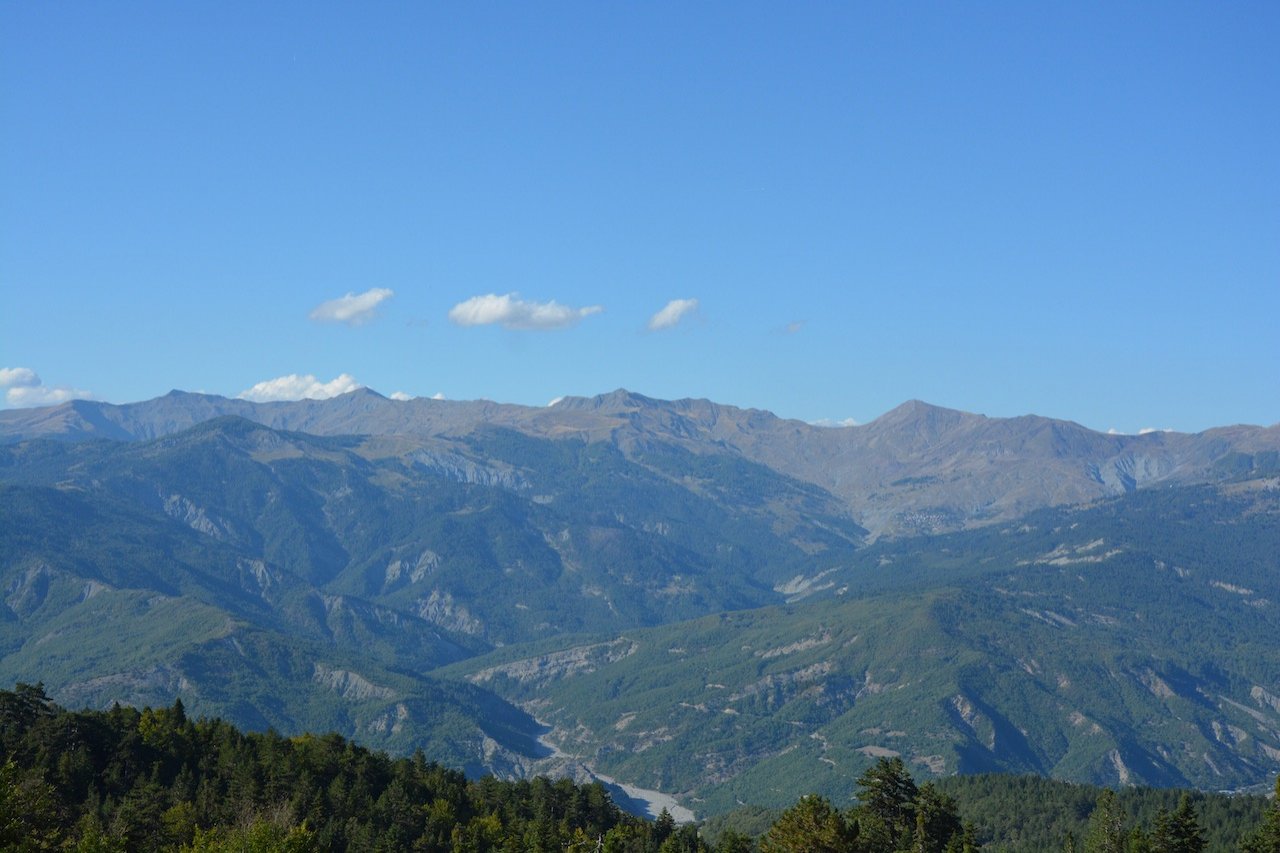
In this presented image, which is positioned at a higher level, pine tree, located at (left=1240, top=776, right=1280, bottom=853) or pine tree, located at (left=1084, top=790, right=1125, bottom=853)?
pine tree, located at (left=1240, top=776, right=1280, bottom=853)

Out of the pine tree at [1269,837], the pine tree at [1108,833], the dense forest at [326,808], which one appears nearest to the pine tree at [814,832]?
the dense forest at [326,808]

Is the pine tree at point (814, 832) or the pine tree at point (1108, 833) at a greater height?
the pine tree at point (814, 832)

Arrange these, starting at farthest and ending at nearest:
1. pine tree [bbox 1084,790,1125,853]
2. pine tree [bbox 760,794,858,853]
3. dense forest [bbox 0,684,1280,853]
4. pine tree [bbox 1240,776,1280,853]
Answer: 1. pine tree [bbox 1084,790,1125,853]
2. dense forest [bbox 0,684,1280,853]
3. pine tree [bbox 1240,776,1280,853]
4. pine tree [bbox 760,794,858,853]

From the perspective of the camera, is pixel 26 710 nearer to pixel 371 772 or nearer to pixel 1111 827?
pixel 371 772

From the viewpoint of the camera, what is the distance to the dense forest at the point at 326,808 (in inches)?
4291

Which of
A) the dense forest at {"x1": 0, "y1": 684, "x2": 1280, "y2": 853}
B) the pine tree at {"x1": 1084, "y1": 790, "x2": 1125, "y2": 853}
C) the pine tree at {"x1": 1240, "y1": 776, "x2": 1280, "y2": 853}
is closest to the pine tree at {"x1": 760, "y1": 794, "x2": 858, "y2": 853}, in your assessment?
the dense forest at {"x1": 0, "y1": 684, "x2": 1280, "y2": 853}

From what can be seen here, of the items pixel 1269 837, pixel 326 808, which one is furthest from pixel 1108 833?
pixel 326 808

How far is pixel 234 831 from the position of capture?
125375mm

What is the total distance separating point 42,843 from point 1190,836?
100310 millimetres

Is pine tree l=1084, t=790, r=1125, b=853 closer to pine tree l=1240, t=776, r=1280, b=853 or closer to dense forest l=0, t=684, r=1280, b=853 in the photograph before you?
dense forest l=0, t=684, r=1280, b=853

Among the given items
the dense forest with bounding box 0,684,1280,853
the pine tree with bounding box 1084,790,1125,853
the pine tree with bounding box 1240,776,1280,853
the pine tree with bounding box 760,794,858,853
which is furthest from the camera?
the pine tree with bounding box 1084,790,1125,853

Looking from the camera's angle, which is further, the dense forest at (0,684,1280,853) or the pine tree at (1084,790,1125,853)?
the pine tree at (1084,790,1125,853)

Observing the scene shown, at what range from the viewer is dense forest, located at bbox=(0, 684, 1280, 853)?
10900cm

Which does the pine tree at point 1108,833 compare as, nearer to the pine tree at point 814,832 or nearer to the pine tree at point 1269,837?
the pine tree at point 1269,837
